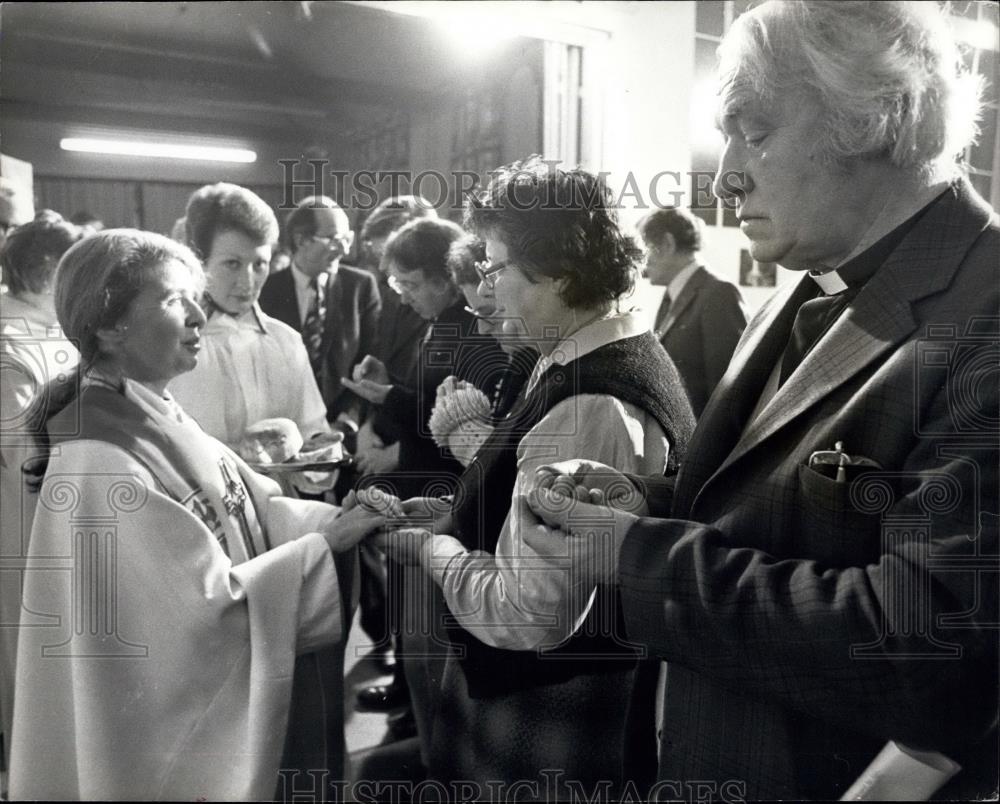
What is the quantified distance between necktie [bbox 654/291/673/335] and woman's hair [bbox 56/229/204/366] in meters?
0.75

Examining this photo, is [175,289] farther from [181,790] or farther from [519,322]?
[181,790]

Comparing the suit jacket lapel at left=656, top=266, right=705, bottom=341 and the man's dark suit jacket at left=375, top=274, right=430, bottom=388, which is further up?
the suit jacket lapel at left=656, top=266, right=705, bottom=341

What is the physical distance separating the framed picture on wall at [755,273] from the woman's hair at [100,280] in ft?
2.93

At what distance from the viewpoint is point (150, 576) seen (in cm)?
121

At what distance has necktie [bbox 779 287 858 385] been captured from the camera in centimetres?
109

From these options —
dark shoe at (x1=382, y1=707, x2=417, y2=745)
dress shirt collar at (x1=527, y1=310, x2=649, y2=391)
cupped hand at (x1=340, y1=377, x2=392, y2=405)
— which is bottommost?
dark shoe at (x1=382, y1=707, x2=417, y2=745)

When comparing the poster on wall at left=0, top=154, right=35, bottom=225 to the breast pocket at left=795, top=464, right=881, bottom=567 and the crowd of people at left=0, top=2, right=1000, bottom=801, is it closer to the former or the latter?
the crowd of people at left=0, top=2, right=1000, bottom=801

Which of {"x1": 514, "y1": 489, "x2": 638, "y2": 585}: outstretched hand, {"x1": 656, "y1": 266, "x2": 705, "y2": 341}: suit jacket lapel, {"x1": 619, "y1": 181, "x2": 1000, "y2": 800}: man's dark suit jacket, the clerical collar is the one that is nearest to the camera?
{"x1": 619, "y1": 181, "x2": 1000, "y2": 800}: man's dark suit jacket

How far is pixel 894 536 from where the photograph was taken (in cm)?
93

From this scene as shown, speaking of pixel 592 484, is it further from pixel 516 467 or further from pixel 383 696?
pixel 383 696

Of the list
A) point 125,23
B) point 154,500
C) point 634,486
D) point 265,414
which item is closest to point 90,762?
point 154,500

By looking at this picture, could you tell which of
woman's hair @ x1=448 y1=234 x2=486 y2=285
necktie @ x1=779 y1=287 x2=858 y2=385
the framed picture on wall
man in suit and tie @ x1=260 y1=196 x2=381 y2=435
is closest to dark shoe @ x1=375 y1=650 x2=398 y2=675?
man in suit and tie @ x1=260 y1=196 x2=381 y2=435

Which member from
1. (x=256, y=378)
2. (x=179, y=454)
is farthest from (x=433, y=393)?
(x=179, y=454)

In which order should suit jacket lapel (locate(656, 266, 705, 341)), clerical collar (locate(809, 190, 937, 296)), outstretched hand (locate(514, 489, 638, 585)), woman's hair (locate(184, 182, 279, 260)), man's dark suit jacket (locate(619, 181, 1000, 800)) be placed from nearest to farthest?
man's dark suit jacket (locate(619, 181, 1000, 800)), clerical collar (locate(809, 190, 937, 296)), outstretched hand (locate(514, 489, 638, 585)), woman's hair (locate(184, 182, 279, 260)), suit jacket lapel (locate(656, 266, 705, 341))
